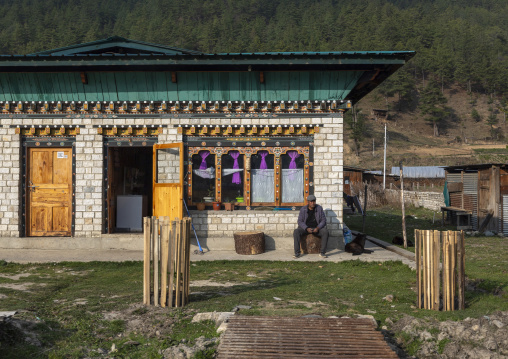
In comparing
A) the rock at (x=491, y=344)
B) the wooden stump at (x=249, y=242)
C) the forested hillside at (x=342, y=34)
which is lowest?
the rock at (x=491, y=344)

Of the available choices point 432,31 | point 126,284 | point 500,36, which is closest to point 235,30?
point 432,31

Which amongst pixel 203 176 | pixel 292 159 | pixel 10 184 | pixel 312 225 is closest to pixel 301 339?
pixel 312 225

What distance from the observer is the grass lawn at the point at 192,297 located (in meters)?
6.14

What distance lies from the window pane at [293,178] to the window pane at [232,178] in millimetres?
1258

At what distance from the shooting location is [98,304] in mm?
7633

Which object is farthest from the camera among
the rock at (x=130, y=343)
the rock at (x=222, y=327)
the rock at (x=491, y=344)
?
the rock at (x=222, y=327)

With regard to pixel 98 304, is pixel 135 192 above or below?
above

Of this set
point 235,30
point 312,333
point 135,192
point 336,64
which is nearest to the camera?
point 312,333

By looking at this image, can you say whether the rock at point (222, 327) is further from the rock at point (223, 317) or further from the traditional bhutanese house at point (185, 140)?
the traditional bhutanese house at point (185, 140)

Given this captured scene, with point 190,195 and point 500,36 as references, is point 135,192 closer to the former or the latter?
point 190,195

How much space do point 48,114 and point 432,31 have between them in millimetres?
109413

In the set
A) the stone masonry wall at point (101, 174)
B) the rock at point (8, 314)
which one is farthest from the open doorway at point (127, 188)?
the rock at point (8, 314)

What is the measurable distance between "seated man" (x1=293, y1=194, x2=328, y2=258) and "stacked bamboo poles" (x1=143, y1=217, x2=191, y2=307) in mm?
5548

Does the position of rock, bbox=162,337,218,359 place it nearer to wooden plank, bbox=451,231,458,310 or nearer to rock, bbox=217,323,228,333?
rock, bbox=217,323,228,333
